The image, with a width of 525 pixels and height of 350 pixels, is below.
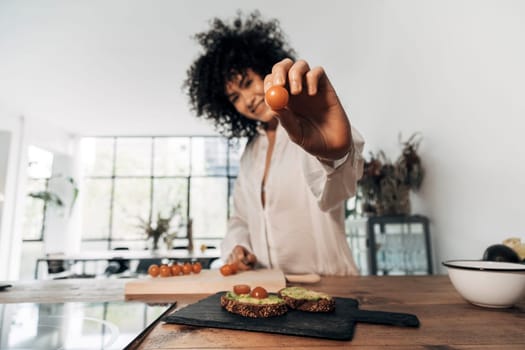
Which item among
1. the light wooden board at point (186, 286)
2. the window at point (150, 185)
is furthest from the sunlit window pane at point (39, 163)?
the light wooden board at point (186, 286)

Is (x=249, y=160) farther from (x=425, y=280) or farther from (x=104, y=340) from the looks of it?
(x=104, y=340)

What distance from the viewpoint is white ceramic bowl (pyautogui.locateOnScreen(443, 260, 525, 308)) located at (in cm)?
54

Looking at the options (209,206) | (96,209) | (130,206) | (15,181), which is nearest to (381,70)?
(209,206)

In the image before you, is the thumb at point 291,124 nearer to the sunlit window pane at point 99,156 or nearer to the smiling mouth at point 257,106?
the smiling mouth at point 257,106

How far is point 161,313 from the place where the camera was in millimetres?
544

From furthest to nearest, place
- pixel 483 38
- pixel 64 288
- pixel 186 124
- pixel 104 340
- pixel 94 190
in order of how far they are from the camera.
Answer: pixel 94 190, pixel 186 124, pixel 483 38, pixel 64 288, pixel 104 340

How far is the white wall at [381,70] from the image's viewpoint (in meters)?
1.28

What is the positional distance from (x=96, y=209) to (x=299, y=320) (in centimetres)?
771

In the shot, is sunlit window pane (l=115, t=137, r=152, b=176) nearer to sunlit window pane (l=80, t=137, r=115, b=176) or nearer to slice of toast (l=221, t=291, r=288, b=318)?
sunlit window pane (l=80, t=137, r=115, b=176)

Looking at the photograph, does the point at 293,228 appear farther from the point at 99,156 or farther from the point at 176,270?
the point at 99,156

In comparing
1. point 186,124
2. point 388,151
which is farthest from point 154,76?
point 388,151

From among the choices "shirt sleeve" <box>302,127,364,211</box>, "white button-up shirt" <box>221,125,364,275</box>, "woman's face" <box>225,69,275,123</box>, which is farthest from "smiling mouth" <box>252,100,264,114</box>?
"shirt sleeve" <box>302,127,364,211</box>

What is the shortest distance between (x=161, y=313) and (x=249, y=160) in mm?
1041

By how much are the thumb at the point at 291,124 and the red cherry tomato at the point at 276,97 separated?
4cm
